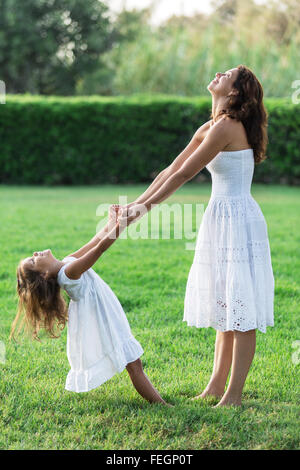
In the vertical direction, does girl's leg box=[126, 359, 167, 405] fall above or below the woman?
below

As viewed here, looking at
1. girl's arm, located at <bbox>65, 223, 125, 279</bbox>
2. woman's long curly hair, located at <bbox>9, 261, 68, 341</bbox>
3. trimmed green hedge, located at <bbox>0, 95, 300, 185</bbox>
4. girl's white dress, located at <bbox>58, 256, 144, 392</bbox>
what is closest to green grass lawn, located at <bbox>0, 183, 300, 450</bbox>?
girl's white dress, located at <bbox>58, 256, 144, 392</bbox>

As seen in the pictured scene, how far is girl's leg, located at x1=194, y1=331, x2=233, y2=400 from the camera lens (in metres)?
2.90

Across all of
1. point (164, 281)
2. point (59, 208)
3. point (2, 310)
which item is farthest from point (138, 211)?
point (59, 208)

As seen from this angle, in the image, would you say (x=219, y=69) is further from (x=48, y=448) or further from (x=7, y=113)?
(x=48, y=448)

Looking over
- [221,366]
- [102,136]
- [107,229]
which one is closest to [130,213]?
[107,229]

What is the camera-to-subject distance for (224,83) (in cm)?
265

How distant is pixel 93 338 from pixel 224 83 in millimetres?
1336

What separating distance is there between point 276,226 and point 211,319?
464cm

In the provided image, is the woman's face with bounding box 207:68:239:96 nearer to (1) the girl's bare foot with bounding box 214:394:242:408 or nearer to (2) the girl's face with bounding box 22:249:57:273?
(2) the girl's face with bounding box 22:249:57:273

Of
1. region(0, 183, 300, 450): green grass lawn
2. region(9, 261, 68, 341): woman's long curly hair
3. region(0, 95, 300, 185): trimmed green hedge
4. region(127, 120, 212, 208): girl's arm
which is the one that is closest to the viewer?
region(0, 183, 300, 450): green grass lawn

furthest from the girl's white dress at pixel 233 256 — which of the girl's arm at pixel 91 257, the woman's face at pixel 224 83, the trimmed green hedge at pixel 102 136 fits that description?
the trimmed green hedge at pixel 102 136

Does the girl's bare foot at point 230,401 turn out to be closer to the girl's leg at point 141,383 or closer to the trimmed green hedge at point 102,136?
the girl's leg at point 141,383

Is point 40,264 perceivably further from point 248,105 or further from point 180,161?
point 248,105

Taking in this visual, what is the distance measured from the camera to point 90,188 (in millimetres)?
11992
